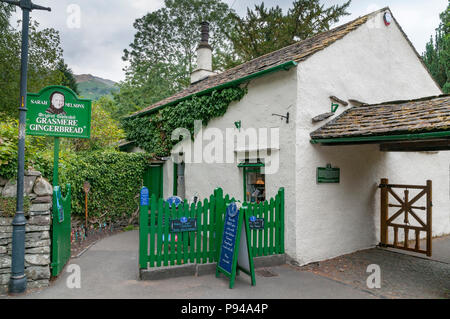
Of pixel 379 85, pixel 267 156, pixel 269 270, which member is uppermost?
pixel 379 85

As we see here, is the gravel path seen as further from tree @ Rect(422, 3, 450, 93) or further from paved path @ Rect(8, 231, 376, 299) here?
tree @ Rect(422, 3, 450, 93)

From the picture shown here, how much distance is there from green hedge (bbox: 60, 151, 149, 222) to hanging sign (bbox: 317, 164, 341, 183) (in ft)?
20.7

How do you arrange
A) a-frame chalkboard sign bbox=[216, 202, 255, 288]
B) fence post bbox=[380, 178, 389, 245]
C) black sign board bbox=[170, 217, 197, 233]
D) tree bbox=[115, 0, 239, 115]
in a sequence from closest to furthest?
a-frame chalkboard sign bbox=[216, 202, 255, 288] < black sign board bbox=[170, 217, 197, 233] < fence post bbox=[380, 178, 389, 245] < tree bbox=[115, 0, 239, 115]

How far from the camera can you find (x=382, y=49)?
8.05m

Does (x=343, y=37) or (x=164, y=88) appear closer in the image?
(x=343, y=37)

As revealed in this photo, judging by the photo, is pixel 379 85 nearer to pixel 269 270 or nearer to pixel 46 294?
pixel 269 270

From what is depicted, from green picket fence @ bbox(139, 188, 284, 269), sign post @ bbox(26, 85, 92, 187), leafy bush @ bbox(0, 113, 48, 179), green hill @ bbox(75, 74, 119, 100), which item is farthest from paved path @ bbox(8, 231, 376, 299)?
green hill @ bbox(75, 74, 119, 100)

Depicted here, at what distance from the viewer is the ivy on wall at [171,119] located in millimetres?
8234

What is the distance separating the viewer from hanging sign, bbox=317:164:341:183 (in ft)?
21.3

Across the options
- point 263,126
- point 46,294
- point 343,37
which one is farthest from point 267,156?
point 46,294
